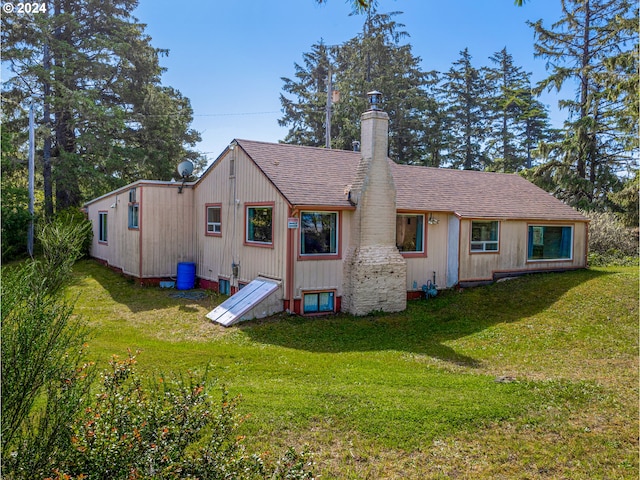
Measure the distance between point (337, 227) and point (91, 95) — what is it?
18507 millimetres

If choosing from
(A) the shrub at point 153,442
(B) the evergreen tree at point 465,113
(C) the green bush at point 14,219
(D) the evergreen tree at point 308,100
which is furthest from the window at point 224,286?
(B) the evergreen tree at point 465,113

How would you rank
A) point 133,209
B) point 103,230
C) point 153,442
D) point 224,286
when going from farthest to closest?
point 103,230, point 133,209, point 224,286, point 153,442

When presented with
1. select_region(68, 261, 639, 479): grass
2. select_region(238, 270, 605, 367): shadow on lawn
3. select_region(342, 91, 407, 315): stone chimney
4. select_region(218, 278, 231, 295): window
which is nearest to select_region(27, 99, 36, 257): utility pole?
select_region(68, 261, 639, 479): grass

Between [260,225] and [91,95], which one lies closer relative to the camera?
[260,225]

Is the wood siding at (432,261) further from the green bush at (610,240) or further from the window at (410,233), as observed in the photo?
the green bush at (610,240)

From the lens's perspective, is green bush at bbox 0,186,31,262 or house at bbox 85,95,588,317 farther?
green bush at bbox 0,186,31,262

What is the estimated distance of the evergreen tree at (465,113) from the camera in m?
36.9

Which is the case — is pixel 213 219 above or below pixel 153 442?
above

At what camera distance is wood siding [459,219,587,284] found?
14.8m

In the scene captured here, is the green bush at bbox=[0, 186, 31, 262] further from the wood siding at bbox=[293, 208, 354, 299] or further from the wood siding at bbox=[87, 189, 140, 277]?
the wood siding at bbox=[293, 208, 354, 299]

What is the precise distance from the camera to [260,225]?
1291 cm

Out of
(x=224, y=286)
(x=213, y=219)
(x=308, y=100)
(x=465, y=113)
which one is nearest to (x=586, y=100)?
(x=465, y=113)

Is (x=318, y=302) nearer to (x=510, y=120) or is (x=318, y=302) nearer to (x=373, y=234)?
(x=373, y=234)

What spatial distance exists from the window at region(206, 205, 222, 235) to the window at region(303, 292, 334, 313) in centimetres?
428
